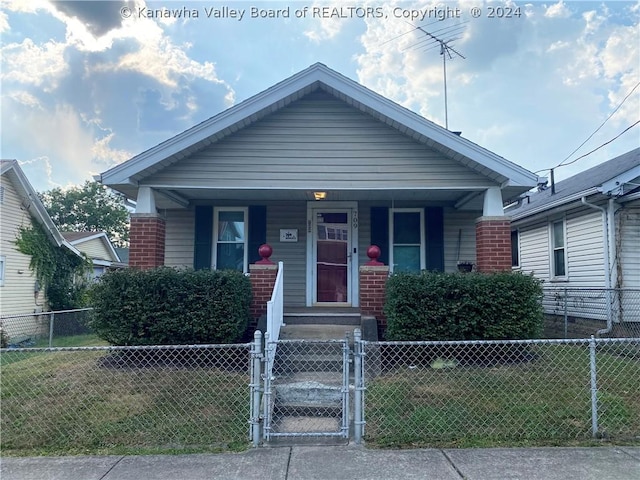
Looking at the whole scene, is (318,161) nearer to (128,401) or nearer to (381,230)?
(381,230)

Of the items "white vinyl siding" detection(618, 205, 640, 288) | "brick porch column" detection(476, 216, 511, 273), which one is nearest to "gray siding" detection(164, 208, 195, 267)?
"brick porch column" detection(476, 216, 511, 273)

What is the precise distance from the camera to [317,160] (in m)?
7.29

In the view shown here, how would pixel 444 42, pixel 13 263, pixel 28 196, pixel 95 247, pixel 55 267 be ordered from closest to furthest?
pixel 444 42 → pixel 13 263 → pixel 28 196 → pixel 55 267 → pixel 95 247

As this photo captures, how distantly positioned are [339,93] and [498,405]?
17.7ft

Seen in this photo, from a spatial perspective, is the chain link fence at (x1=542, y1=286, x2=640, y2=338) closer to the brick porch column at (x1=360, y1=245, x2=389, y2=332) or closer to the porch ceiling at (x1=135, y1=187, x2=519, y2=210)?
the porch ceiling at (x1=135, y1=187, x2=519, y2=210)

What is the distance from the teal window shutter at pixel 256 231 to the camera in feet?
29.0

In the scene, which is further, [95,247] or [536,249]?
[95,247]

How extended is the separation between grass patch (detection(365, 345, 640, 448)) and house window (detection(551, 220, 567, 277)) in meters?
5.26

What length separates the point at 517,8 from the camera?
8609 millimetres

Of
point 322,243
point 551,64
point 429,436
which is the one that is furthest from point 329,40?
point 429,436

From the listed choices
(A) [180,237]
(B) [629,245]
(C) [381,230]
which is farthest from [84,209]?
(B) [629,245]

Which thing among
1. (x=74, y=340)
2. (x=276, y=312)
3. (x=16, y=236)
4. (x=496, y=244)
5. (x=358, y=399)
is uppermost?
(x=16, y=236)

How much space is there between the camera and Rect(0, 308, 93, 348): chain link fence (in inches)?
460

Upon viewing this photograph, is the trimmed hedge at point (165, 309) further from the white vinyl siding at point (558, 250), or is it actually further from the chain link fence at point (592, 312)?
the white vinyl siding at point (558, 250)
